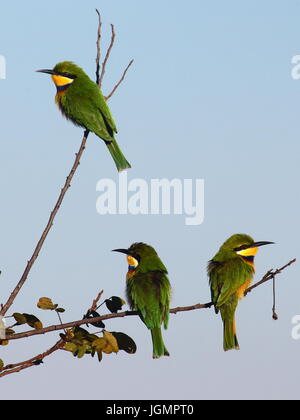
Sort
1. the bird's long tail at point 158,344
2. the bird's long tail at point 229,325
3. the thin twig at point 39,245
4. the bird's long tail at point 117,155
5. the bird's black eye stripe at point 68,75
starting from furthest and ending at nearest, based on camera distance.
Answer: the bird's black eye stripe at point 68,75 < the bird's long tail at point 117,155 < the bird's long tail at point 229,325 < the bird's long tail at point 158,344 < the thin twig at point 39,245

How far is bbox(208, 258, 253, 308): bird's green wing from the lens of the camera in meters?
3.38

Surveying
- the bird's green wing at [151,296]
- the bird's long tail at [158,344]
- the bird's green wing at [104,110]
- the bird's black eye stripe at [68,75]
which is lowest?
the bird's long tail at [158,344]

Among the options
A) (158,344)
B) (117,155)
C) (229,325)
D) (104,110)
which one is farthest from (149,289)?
(104,110)

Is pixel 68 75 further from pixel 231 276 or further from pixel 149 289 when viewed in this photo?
pixel 149 289

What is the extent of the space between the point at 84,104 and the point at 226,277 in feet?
5.62

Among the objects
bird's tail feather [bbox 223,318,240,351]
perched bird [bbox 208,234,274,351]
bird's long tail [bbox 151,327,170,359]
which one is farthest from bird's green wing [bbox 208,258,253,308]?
bird's long tail [bbox 151,327,170,359]

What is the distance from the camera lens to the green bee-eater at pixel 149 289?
2.97m

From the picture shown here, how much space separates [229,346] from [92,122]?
173cm

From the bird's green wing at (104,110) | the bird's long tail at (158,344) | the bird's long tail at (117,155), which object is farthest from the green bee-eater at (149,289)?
the bird's green wing at (104,110)

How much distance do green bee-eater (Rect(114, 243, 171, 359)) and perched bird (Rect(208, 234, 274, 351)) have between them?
349 mm

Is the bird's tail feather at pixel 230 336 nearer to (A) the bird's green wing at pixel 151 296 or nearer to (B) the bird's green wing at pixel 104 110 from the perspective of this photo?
(A) the bird's green wing at pixel 151 296

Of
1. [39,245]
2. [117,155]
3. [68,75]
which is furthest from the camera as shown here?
[68,75]

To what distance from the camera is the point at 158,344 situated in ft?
9.80

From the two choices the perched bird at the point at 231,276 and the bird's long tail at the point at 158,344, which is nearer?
the bird's long tail at the point at 158,344
